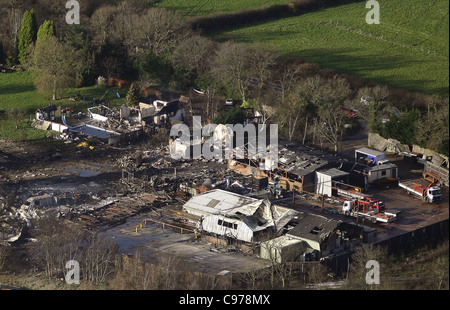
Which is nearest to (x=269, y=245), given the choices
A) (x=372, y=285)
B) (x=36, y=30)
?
(x=372, y=285)

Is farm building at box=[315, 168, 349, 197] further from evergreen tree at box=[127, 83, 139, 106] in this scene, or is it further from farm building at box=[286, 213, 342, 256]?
evergreen tree at box=[127, 83, 139, 106]

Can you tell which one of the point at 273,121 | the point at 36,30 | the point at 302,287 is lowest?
the point at 302,287

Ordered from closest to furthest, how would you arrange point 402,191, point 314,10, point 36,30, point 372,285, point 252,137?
point 372,285
point 402,191
point 252,137
point 36,30
point 314,10

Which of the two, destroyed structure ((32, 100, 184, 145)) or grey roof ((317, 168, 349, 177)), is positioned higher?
destroyed structure ((32, 100, 184, 145))

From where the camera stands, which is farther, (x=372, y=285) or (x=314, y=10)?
(x=314, y=10)

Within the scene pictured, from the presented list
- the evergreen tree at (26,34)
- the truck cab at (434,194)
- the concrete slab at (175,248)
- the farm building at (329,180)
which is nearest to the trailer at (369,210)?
the farm building at (329,180)

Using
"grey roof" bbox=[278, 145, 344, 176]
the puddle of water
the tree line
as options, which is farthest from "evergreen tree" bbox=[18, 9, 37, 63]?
"grey roof" bbox=[278, 145, 344, 176]

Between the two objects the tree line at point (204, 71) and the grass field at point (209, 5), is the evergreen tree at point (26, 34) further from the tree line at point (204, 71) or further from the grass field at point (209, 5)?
the grass field at point (209, 5)
